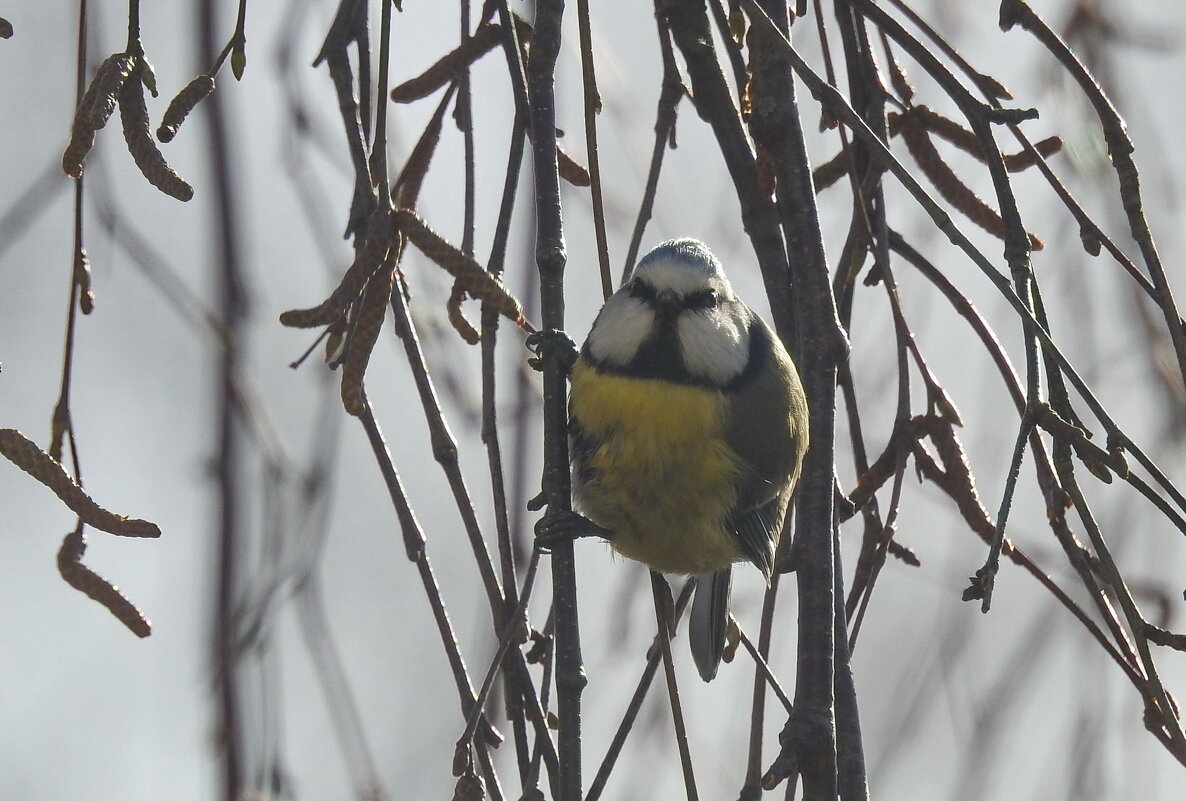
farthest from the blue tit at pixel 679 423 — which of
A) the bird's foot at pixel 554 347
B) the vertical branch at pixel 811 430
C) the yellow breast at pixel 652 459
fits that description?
the vertical branch at pixel 811 430

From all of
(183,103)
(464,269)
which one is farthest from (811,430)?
(183,103)

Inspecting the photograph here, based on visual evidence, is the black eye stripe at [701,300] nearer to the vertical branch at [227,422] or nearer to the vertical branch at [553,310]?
the vertical branch at [553,310]

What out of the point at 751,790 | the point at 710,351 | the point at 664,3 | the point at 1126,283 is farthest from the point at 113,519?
the point at 1126,283

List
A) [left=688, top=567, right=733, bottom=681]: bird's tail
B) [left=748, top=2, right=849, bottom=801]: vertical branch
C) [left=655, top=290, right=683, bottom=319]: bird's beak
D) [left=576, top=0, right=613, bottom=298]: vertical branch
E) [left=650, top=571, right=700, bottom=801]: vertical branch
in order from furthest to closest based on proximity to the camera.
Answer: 1. [left=688, top=567, right=733, bottom=681]: bird's tail
2. [left=655, top=290, right=683, bottom=319]: bird's beak
3. [left=576, top=0, right=613, bottom=298]: vertical branch
4. [left=650, top=571, right=700, bottom=801]: vertical branch
5. [left=748, top=2, right=849, bottom=801]: vertical branch

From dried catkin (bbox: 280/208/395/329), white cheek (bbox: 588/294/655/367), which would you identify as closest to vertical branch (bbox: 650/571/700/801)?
white cheek (bbox: 588/294/655/367)

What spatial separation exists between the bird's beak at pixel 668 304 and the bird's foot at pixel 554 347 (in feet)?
0.70

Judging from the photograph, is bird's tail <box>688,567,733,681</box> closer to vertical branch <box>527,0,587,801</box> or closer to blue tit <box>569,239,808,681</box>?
blue tit <box>569,239,808,681</box>

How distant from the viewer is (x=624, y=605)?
83.2 inches

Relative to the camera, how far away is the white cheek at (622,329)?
180cm

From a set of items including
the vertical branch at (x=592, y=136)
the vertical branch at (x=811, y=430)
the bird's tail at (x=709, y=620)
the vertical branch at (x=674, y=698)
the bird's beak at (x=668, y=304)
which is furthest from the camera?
the bird's tail at (x=709, y=620)

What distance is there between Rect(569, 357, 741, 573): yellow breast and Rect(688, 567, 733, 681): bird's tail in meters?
0.28

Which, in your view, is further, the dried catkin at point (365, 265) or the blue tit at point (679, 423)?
the blue tit at point (679, 423)

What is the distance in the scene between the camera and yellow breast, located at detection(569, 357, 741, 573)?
181 cm

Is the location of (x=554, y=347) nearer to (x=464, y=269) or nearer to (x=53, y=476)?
(x=464, y=269)
